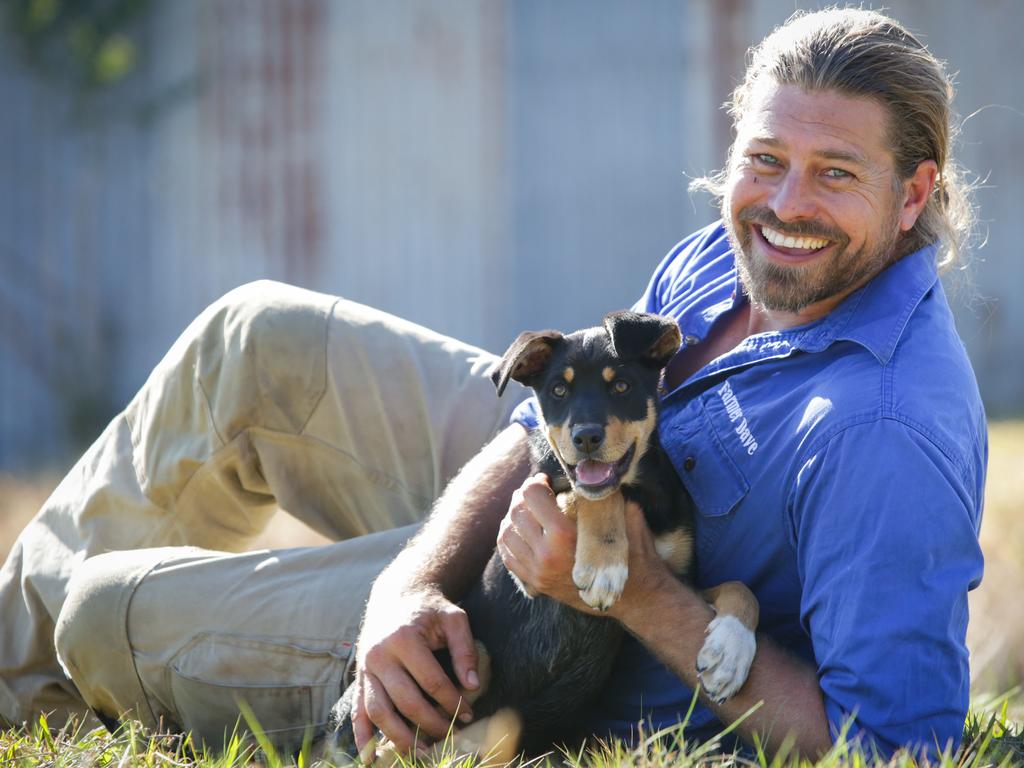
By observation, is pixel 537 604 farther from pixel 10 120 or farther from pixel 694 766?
pixel 10 120

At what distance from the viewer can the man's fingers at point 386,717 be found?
9.72 feet

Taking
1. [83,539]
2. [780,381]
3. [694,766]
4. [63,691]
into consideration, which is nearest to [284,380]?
[83,539]

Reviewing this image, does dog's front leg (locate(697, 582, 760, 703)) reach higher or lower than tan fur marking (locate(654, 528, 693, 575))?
lower

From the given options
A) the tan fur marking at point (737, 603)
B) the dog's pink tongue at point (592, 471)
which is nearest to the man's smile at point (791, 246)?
the dog's pink tongue at point (592, 471)

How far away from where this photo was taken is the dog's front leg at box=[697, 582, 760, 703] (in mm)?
2715

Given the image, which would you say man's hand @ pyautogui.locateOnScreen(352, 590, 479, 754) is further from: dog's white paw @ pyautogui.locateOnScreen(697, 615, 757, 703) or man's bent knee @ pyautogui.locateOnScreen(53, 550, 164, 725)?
man's bent knee @ pyautogui.locateOnScreen(53, 550, 164, 725)

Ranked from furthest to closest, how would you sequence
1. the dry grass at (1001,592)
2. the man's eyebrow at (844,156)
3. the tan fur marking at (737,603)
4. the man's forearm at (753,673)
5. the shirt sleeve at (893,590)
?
the dry grass at (1001,592), the man's eyebrow at (844,156), the tan fur marking at (737,603), the man's forearm at (753,673), the shirt sleeve at (893,590)

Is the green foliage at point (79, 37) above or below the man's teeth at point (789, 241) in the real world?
above

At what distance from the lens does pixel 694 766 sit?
2631mm

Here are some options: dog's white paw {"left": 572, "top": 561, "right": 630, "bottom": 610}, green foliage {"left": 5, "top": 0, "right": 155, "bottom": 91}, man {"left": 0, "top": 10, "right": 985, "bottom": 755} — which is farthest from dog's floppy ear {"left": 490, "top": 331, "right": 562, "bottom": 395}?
green foliage {"left": 5, "top": 0, "right": 155, "bottom": 91}

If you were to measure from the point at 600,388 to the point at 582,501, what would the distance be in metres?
0.29

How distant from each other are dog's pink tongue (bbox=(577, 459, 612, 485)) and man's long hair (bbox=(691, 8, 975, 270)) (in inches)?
40.2

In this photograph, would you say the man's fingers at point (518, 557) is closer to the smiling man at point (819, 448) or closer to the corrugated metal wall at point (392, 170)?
the smiling man at point (819, 448)

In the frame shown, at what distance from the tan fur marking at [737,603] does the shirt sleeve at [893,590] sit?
160 mm
